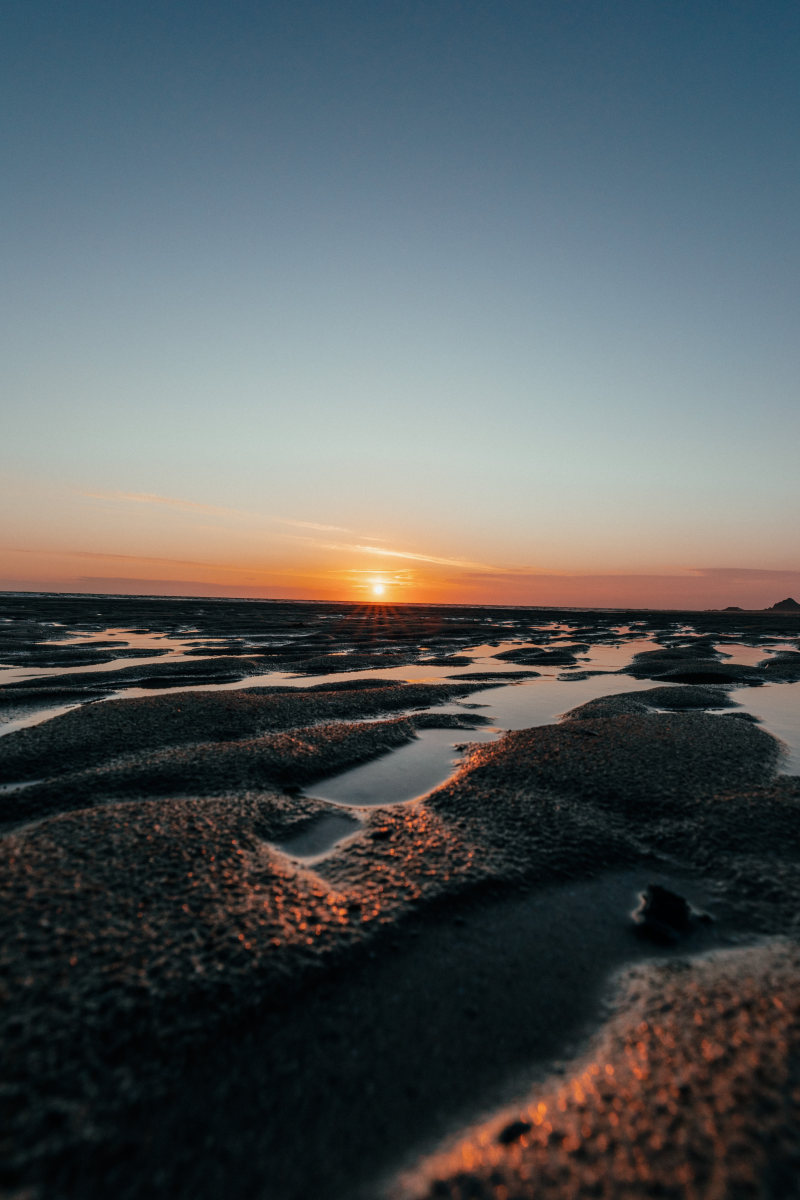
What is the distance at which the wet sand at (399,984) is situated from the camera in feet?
6.62

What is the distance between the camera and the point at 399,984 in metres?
3.02

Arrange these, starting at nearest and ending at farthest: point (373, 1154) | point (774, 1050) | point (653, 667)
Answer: point (373, 1154) → point (774, 1050) → point (653, 667)

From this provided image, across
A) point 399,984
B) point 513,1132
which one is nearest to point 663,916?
point 399,984

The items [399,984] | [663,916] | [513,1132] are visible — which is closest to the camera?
[513,1132]

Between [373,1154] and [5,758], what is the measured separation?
681 centimetres

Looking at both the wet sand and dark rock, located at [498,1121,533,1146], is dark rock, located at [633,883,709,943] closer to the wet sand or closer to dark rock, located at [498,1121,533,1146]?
the wet sand

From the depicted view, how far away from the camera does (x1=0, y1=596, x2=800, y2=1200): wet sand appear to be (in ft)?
6.62

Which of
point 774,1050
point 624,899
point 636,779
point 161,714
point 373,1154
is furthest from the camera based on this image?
point 161,714

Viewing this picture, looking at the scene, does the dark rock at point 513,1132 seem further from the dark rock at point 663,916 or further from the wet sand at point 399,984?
the dark rock at point 663,916

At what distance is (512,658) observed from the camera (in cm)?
2091

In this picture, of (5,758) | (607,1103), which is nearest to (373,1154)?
(607,1103)

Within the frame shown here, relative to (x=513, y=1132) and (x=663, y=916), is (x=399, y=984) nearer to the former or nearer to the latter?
(x=513, y=1132)

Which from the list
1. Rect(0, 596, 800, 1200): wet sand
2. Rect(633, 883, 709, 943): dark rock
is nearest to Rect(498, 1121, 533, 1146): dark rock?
Rect(0, 596, 800, 1200): wet sand

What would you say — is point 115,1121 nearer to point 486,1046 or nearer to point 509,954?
point 486,1046
